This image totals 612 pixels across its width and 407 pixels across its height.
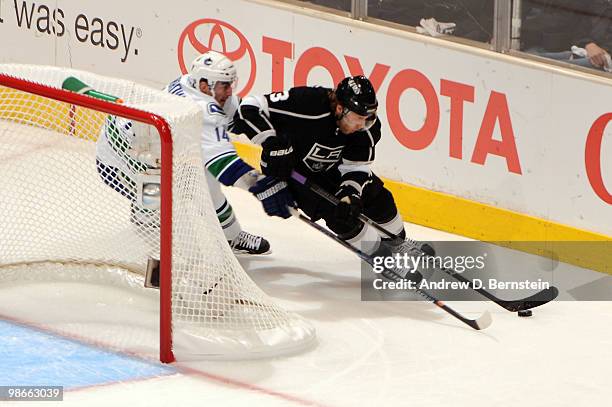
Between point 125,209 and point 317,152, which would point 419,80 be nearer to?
point 317,152

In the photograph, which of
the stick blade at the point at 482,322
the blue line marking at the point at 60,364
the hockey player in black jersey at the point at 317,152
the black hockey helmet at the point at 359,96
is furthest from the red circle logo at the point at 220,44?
the blue line marking at the point at 60,364

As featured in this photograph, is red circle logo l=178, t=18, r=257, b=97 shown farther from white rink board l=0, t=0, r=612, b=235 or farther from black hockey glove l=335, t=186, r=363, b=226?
black hockey glove l=335, t=186, r=363, b=226

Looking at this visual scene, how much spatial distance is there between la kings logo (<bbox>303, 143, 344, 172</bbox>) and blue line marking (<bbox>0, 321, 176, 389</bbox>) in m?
1.25

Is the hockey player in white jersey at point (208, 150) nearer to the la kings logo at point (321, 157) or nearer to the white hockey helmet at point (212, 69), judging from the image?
the white hockey helmet at point (212, 69)

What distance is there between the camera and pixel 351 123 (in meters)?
5.77

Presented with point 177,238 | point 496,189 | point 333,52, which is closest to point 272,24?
point 333,52

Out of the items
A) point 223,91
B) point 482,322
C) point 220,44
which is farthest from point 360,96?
point 220,44

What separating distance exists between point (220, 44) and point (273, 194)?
177 cm

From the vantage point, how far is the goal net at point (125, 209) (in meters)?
5.11

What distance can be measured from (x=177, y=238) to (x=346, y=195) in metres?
1.00

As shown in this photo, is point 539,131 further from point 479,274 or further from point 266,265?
point 266,265

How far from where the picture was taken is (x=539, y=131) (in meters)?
6.43

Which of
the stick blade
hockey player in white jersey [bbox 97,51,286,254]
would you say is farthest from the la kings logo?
the stick blade

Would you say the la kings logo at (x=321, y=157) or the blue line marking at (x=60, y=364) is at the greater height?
the la kings logo at (x=321, y=157)
